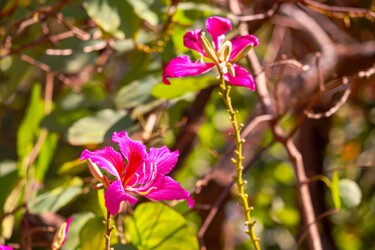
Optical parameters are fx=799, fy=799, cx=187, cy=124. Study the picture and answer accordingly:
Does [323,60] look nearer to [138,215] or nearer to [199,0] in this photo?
[199,0]

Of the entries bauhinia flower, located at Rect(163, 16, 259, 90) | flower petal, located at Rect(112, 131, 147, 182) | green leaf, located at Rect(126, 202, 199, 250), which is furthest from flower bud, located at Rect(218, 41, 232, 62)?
green leaf, located at Rect(126, 202, 199, 250)

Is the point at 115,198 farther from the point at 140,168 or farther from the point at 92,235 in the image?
the point at 92,235

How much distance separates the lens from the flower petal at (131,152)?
2.22 ft

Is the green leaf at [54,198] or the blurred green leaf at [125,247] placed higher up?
the blurred green leaf at [125,247]

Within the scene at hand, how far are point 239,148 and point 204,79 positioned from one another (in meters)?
0.33

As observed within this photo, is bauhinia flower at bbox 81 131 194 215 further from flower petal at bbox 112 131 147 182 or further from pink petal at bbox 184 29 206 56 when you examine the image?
pink petal at bbox 184 29 206 56

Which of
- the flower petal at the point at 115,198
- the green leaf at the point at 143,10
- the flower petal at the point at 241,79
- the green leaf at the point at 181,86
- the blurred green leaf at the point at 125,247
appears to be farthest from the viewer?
the green leaf at the point at 143,10

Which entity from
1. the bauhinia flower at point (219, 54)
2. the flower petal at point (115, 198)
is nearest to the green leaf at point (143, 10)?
the bauhinia flower at point (219, 54)

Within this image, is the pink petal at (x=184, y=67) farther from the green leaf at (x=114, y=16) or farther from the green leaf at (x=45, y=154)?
the green leaf at (x=45, y=154)

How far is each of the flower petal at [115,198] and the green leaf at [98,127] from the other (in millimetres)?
418

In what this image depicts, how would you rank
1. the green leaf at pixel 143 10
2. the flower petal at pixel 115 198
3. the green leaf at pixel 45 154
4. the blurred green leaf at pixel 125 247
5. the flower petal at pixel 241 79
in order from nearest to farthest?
the flower petal at pixel 115 198, the flower petal at pixel 241 79, the blurred green leaf at pixel 125 247, the green leaf at pixel 143 10, the green leaf at pixel 45 154

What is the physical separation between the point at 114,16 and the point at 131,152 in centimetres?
43

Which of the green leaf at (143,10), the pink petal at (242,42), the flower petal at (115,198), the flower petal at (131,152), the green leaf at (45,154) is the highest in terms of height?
the pink petal at (242,42)

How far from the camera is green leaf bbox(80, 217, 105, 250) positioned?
Result: 87cm
